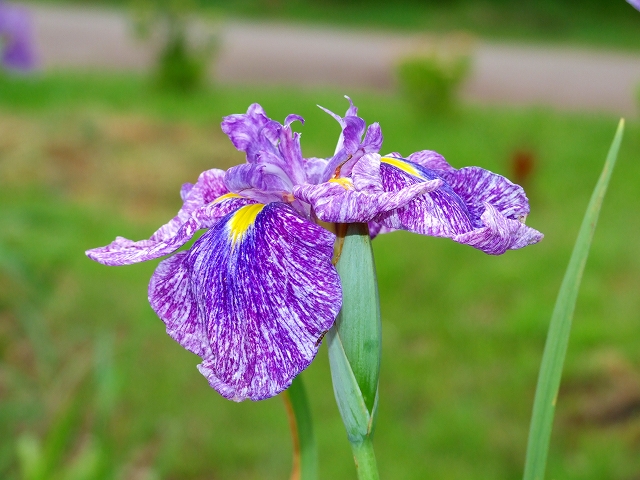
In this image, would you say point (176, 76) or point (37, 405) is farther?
point (176, 76)

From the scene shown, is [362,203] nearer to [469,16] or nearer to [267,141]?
[267,141]

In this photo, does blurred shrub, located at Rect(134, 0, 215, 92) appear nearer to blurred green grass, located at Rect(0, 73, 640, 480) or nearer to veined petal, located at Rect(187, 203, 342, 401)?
blurred green grass, located at Rect(0, 73, 640, 480)

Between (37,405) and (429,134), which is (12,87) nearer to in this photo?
(429,134)

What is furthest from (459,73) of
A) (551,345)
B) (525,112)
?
(551,345)

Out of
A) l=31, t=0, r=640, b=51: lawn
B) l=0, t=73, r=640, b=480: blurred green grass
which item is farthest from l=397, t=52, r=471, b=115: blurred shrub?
l=31, t=0, r=640, b=51: lawn

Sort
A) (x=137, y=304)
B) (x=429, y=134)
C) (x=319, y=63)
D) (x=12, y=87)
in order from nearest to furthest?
(x=137, y=304), (x=429, y=134), (x=12, y=87), (x=319, y=63)

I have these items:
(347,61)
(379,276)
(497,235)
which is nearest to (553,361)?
(497,235)

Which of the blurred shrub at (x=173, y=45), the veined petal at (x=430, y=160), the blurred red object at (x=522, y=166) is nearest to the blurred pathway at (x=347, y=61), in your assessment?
the blurred shrub at (x=173, y=45)
